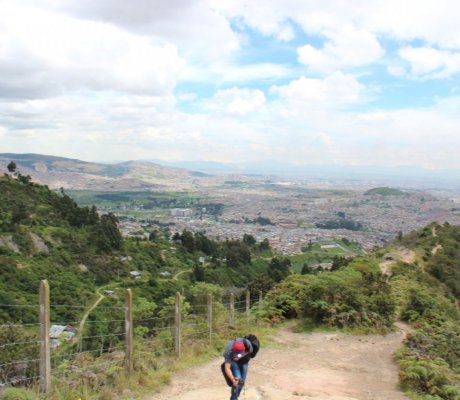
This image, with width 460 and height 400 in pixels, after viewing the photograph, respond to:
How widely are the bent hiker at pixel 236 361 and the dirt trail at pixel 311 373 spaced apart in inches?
43.0

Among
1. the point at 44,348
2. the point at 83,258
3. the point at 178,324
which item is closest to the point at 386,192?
the point at 83,258

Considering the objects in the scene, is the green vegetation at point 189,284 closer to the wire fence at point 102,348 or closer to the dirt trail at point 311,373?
the wire fence at point 102,348

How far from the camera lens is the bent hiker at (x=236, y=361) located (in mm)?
5598

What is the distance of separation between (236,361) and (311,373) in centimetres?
332

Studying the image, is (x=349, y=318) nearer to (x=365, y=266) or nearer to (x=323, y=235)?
(x=365, y=266)

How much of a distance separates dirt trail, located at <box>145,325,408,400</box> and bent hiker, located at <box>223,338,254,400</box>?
1.09 m

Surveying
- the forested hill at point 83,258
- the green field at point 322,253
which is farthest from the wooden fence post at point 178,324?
the green field at point 322,253

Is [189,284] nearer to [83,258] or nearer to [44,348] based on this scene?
[83,258]

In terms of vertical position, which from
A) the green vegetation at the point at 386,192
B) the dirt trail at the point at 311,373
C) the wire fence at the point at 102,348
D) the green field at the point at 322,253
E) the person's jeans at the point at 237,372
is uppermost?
the person's jeans at the point at 237,372

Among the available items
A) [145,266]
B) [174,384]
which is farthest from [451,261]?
[145,266]

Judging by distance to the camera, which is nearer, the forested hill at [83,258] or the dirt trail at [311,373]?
the dirt trail at [311,373]

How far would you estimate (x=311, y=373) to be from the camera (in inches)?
331

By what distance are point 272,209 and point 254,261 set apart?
101385mm

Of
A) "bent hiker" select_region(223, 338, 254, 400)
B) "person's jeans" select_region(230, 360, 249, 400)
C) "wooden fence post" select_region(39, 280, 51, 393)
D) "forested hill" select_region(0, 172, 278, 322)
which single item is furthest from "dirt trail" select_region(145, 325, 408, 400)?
"forested hill" select_region(0, 172, 278, 322)
